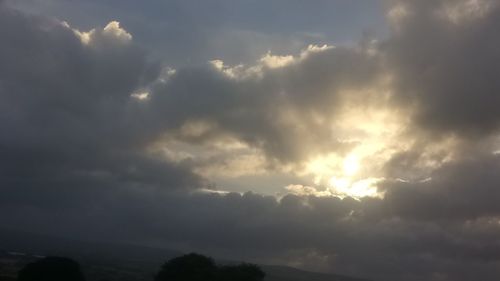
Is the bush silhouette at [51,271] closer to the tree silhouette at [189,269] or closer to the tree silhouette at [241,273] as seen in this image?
the tree silhouette at [189,269]

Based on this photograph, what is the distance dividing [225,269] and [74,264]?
106ft

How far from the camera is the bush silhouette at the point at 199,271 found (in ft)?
415

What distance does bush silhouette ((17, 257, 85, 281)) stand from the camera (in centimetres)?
11806

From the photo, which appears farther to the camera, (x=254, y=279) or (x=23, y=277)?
(x=254, y=279)

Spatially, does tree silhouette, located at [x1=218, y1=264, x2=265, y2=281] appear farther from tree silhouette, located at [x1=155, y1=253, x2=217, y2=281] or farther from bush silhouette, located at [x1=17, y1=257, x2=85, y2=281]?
bush silhouette, located at [x1=17, y1=257, x2=85, y2=281]

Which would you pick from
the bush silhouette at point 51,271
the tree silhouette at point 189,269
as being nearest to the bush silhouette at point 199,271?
the tree silhouette at point 189,269

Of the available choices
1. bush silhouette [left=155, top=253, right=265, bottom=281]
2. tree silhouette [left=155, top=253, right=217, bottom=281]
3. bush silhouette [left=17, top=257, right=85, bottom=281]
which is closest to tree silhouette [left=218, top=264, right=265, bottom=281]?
bush silhouette [left=155, top=253, right=265, bottom=281]

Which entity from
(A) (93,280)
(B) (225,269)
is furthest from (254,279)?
(A) (93,280)

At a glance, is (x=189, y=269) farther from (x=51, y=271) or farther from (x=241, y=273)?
(x=51, y=271)

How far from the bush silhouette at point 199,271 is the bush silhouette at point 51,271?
59.3 feet

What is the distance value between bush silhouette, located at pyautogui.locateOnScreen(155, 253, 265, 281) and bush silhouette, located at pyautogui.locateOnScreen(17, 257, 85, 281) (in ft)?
59.3

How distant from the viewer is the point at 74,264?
124 metres

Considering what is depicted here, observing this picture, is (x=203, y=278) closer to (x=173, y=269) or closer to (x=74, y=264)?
(x=173, y=269)

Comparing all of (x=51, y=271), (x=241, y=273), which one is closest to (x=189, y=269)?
(x=241, y=273)
